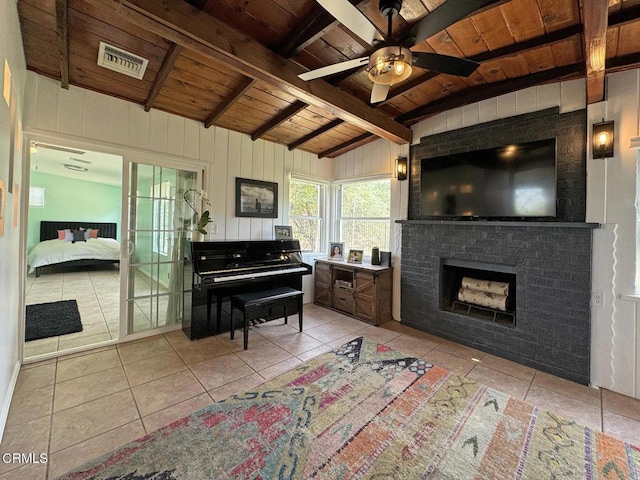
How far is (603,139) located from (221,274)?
12.3 feet

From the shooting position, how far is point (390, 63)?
1.65 meters

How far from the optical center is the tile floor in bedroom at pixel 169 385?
5.66 feet

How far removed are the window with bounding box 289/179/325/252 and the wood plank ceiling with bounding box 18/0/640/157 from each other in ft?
5.04

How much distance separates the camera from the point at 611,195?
7.67ft

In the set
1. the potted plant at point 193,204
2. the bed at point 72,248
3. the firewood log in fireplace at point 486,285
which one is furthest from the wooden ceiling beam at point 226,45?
the bed at point 72,248

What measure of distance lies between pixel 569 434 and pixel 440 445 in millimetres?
900

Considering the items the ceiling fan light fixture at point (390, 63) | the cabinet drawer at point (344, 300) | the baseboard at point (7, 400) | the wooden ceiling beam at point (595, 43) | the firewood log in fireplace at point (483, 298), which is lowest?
the baseboard at point (7, 400)

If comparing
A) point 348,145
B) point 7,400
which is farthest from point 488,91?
point 7,400

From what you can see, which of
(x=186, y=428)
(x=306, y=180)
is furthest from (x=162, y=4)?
(x=306, y=180)

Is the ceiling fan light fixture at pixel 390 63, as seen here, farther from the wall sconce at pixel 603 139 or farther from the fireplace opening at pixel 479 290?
the fireplace opening at pixel 479 290

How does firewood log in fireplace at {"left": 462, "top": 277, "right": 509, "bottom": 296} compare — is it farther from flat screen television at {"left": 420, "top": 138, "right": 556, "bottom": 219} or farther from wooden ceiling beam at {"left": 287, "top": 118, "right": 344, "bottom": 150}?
wooden ceiling beam at {"left": 287, "top": 118, "right": 344, "bottom": 150}

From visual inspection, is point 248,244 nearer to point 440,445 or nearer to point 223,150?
point 223,150

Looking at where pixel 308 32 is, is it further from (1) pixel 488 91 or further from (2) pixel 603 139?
(2) pixel 603 139

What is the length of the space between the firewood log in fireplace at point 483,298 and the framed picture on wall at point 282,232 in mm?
2488
